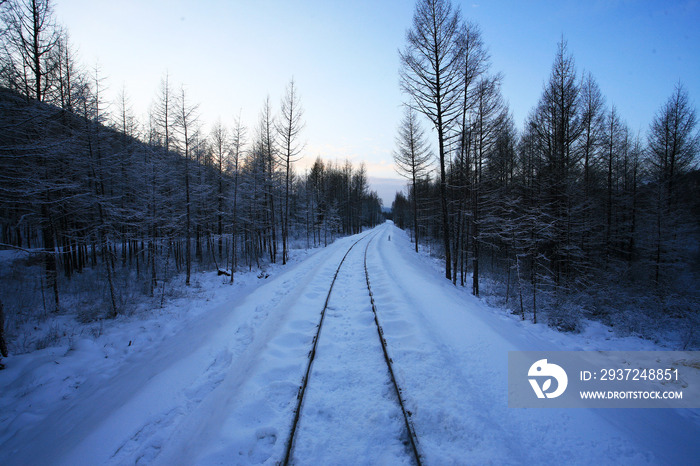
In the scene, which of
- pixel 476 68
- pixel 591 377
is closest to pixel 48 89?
pixel 476 68

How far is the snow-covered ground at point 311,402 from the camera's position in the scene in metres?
2.94

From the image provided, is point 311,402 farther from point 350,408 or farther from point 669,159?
point 669,159

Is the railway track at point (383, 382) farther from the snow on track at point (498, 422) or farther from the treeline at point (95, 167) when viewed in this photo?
the treeline at point (95, 167)

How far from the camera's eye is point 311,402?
371cm

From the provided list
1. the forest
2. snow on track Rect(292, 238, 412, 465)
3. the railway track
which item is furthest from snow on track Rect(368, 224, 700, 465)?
the forest

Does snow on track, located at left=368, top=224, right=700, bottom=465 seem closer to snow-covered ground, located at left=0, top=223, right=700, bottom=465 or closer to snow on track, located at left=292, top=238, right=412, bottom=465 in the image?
snow-covered ground, located at left=0, top=223, right=700, bottom=465

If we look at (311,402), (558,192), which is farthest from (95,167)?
(558,192)

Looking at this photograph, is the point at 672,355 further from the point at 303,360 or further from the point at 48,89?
the point at 48,89

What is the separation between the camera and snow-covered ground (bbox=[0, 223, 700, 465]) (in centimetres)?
Answer: 294

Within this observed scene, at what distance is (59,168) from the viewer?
1120 cm

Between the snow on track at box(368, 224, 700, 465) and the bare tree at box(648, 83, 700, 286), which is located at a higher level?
the bare tree at box(648, 83, 700, 286)

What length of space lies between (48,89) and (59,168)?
3.27 meters

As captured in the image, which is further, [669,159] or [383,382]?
[669,159]

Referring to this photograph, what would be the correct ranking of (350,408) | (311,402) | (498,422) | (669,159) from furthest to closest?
(669,159) < (311,402) < (350,408) < (498,422)
